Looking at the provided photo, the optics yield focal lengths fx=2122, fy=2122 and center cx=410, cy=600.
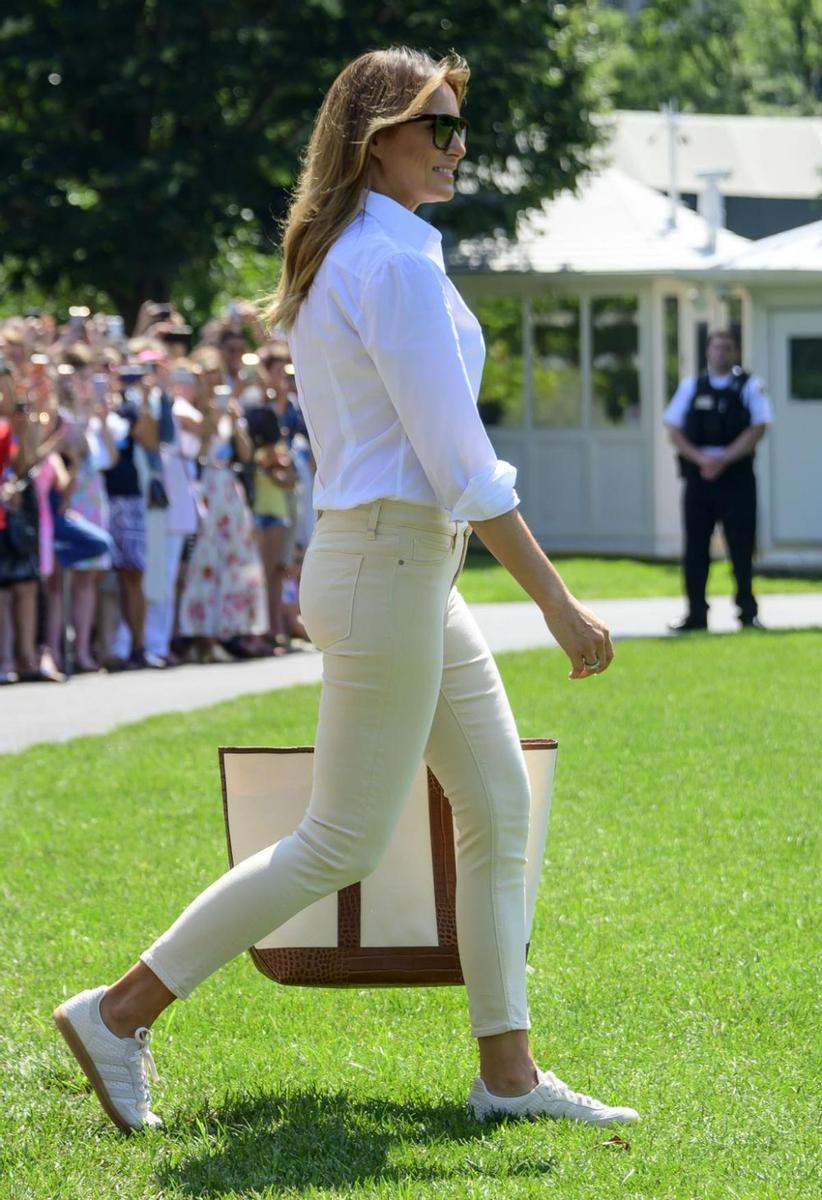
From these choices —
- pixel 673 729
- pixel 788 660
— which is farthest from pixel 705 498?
pixel 673 729

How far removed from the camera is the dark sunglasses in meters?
4.09

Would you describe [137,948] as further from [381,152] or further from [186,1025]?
[381,152]

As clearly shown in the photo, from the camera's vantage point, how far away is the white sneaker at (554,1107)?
4.25 metres

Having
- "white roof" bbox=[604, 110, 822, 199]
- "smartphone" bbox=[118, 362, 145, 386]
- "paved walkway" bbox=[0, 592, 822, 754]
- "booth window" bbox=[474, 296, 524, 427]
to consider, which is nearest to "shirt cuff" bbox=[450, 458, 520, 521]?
"paved walkway" bbox=[0, 592, 822, 754]

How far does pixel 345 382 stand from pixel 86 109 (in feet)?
75.7

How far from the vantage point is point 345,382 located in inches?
160

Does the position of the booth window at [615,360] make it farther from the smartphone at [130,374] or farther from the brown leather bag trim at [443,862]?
the brown leather bag trim at [443,862]

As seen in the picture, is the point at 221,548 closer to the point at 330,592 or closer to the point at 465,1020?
the point at 465,1020

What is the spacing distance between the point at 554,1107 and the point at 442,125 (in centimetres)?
196

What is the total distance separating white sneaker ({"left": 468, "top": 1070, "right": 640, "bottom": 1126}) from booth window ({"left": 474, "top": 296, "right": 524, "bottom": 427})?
2276cm

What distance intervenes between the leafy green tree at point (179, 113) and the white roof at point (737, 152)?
1056 centimetres

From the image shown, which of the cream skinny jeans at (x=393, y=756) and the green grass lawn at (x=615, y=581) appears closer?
Answer: the cream skinny jeans at (x=393, y=756)

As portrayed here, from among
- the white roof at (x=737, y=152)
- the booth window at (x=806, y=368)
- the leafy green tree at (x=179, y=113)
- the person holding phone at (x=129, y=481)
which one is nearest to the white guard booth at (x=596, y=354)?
the leafy green tree at (x=179, y=113)

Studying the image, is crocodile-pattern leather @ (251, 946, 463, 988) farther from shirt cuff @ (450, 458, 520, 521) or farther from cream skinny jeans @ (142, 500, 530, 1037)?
shirt cuff @ (450, 458, 520, 521)
